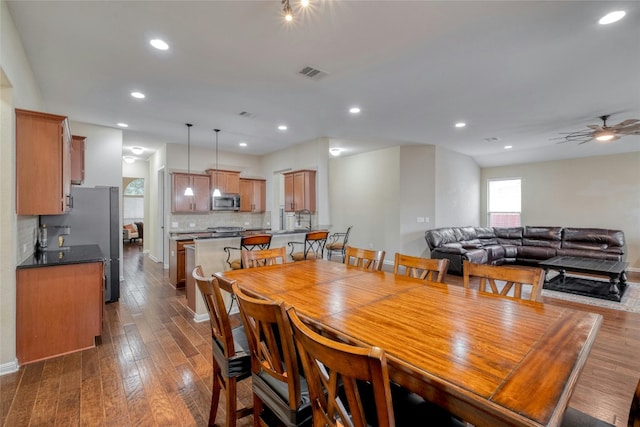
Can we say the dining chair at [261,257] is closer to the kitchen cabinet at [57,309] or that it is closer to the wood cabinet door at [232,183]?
the kitchen cabinet at [57,309]

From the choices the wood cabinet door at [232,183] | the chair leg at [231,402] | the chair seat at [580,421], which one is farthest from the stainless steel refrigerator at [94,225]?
the chair seat at [580,421]

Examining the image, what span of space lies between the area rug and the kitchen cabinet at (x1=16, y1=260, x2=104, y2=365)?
612 centimetres

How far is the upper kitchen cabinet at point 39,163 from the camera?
261 cm

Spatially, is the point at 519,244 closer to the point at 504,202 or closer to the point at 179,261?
the point at 504,202

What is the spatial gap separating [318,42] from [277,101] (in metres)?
1.51

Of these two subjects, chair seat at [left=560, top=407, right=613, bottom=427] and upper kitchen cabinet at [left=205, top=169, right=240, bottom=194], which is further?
upper kitchen cabinet at [left=205, top=169, right=240, bottom=194]

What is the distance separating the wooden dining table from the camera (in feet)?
2.70

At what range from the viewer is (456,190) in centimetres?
764

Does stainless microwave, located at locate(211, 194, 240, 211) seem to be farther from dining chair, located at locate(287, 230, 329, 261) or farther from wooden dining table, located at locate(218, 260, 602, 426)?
wooden dining table, located at locate(218, 260, 602, 426)

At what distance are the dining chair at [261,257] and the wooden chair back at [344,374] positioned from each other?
179cm

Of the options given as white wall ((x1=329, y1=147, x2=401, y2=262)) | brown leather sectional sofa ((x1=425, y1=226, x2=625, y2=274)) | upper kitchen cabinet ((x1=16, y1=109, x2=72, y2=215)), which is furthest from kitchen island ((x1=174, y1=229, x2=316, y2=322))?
brown leather sectional sofa ((x1=425, y1=226, x2=625, y2=274))

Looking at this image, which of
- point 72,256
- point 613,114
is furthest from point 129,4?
point 613,114

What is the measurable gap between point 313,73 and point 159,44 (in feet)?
4.86

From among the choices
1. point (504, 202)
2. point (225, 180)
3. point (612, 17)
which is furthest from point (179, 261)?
point (504, 202)
